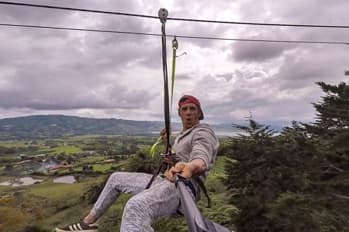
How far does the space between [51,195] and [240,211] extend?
1621 inches

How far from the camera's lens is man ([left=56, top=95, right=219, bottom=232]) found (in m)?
2.65

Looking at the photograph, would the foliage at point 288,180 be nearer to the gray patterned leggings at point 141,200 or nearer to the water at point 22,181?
the gray patterned leggings at point 141,200

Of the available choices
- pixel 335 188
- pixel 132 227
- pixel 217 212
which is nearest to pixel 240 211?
pixel 217 212

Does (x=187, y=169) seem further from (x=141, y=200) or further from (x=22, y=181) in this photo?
(x=22, y=181)

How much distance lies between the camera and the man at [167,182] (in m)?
2.65

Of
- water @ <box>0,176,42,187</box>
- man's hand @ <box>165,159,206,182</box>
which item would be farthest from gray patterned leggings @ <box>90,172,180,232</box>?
water @ <box>0,176,42,187</box>

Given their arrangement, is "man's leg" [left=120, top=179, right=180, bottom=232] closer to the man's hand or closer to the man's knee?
the man's knee

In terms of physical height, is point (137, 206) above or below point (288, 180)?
above

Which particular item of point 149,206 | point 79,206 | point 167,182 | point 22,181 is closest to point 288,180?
point 167,182

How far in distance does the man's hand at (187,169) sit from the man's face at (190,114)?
52cm

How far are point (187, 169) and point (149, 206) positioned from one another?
1.24 ft

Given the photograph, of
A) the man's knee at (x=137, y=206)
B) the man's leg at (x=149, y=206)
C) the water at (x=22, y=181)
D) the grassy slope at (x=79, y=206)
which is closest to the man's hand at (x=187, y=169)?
the man's leg at (x=149, y=206)

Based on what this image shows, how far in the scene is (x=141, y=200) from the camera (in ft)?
8.85

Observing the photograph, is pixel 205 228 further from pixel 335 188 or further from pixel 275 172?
pixel 335 188
